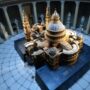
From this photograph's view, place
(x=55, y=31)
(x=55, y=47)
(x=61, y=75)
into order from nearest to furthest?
(x=61, y=75) → (x=55, y=31) → (x=55, y=47)

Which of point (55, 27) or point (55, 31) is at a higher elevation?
point (55, 27)

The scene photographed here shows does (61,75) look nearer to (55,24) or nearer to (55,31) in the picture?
(55,31)

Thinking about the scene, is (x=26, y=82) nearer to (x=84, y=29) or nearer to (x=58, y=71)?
(x=58, y=71)

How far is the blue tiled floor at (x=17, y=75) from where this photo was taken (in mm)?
13469

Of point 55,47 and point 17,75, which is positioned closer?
point 55,47

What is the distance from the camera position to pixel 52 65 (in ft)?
40.7

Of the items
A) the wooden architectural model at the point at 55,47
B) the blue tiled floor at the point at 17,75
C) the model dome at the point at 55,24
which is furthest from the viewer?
the blue tiled floor at the point at 17,75

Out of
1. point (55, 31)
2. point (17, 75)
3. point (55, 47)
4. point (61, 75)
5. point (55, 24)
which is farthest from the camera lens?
point (17, 75)

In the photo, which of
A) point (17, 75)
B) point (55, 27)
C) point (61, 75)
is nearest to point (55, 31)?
point (55, 27)

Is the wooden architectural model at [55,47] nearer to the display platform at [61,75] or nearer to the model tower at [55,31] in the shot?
the model tower at [55,31]

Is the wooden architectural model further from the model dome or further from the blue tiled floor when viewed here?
the blue tiled floor

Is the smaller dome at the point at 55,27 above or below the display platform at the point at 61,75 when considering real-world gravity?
above

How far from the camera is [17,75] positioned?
14.8 m

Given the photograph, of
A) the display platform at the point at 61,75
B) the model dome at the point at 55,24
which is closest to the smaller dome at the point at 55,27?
the model dome at the point at 55,24
